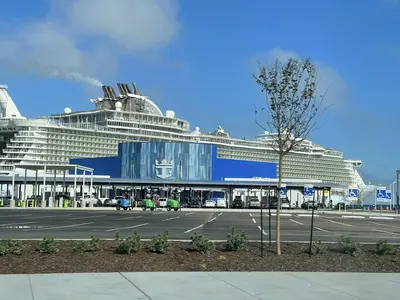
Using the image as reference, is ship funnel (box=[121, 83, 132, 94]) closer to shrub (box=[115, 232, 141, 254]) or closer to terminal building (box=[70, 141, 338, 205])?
terminal building (box=[70, 141, 338, 205])

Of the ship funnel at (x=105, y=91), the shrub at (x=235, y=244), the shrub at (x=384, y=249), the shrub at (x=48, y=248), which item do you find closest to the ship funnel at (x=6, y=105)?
the ship funnel at (x=105, y=91)

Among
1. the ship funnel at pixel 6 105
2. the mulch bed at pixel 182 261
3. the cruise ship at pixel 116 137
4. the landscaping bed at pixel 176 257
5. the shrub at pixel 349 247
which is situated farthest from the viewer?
the ship funnel at pixel 6 105

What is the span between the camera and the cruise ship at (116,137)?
116250 mm

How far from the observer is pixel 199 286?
856 centimetres

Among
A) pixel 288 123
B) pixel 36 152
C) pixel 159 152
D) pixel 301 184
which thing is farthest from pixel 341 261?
pixel 36 152

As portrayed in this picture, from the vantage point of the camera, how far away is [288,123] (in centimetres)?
1210

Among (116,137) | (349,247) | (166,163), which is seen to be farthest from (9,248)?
(116,137)

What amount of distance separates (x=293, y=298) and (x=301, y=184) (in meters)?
83.9

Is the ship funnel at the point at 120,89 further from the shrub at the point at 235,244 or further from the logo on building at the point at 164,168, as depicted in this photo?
the shrub at the point at 235,244

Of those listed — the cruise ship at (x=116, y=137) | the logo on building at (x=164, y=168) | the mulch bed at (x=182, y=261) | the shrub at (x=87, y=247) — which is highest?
the cruise ship at (x=116, y=137)

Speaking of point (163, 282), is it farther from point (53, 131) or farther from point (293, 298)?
point (53, 131)

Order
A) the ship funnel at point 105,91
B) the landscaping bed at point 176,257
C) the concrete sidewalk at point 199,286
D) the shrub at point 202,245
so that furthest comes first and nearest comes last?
the ship funnel at point 105,91
the shrub at point 202,245
the landscaping bed at point 176,257
the concrete sidewalk at point 199,286

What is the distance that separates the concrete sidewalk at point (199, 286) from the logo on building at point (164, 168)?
337ft

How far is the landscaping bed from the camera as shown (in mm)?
10086
